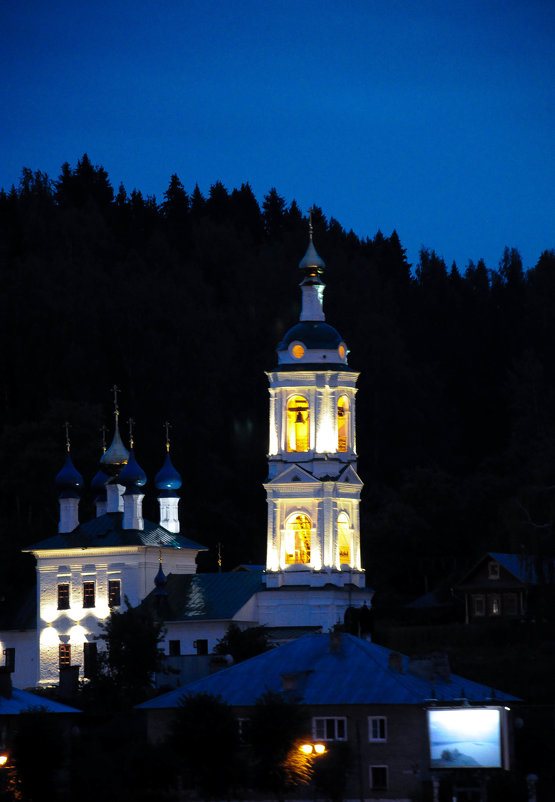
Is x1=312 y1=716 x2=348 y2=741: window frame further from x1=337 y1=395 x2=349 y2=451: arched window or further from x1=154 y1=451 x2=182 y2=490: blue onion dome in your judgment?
x1=154 y1=451 x2=182 y2=490: blue onion dome

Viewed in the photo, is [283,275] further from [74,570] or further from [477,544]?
[74,570]

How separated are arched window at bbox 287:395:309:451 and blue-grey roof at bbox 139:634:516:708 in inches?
580

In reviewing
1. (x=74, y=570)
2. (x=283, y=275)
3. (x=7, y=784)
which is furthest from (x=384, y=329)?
(x=7, y=784)

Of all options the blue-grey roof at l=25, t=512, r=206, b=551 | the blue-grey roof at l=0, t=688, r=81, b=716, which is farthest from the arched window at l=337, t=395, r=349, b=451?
the blue-grey roof at l=0, t=688, r=81, b=716

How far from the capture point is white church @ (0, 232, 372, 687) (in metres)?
76.2

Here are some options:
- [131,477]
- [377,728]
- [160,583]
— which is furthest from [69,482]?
[377,728]

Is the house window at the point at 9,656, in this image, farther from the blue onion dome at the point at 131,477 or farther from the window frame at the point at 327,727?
the window frame at the point at 327,727

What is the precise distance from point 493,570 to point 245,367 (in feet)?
87.8

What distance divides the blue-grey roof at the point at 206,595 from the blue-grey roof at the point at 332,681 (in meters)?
13.4

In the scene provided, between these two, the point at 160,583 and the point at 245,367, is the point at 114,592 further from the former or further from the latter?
the point at 245,367

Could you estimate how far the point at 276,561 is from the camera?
76.6 meters

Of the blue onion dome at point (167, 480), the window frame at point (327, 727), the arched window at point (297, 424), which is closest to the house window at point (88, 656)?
the blue onion dome at point (167, 480)

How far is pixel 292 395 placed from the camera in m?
77.0

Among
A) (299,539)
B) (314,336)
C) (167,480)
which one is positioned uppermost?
(314,336)
